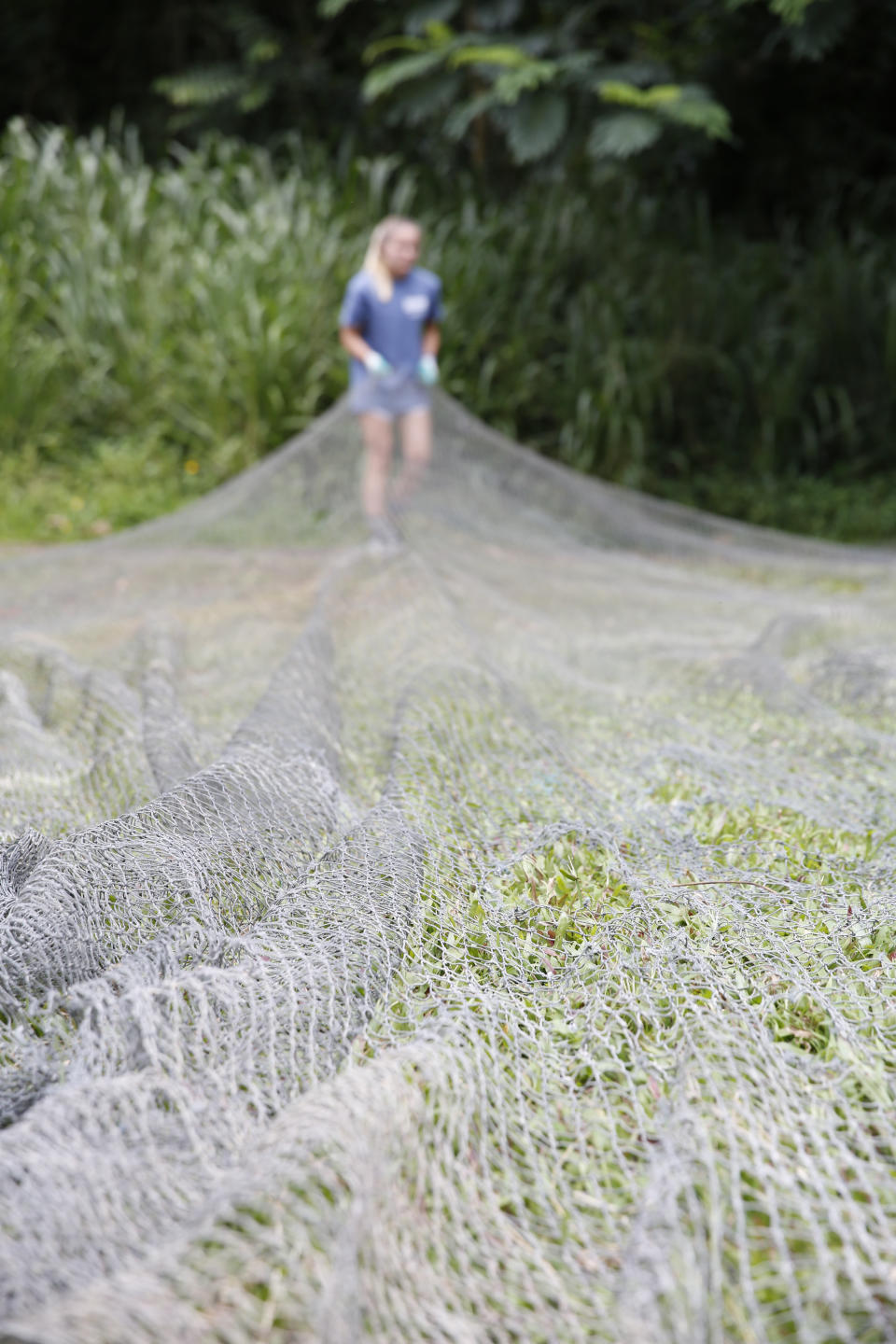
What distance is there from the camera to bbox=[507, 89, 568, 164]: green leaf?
18.7 ft

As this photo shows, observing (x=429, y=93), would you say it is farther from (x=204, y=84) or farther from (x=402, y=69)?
(x=204, y=84)

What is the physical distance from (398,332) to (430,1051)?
393cm

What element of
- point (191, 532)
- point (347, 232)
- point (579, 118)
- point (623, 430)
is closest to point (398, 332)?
point (191, 532)

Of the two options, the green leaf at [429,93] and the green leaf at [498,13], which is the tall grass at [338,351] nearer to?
the green leaf at [429,93]

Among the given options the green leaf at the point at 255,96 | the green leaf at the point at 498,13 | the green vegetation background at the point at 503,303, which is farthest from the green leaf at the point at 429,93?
the green leaf at the point at 255,96

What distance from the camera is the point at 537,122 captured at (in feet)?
18.9

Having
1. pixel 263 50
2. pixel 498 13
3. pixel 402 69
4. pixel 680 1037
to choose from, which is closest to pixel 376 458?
pixel 402 69

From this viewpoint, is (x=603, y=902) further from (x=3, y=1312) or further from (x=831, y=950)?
(x=3, y=1312)

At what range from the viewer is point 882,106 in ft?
28.6

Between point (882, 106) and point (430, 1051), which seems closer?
point (430, 1051)

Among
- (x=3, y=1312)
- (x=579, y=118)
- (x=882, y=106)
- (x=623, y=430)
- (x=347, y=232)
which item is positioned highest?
(x=882, y=106)

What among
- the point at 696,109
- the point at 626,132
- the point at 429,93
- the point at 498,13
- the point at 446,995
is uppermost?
the point at 498,13

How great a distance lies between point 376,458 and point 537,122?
97.1 inches

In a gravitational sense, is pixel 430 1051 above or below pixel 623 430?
below
